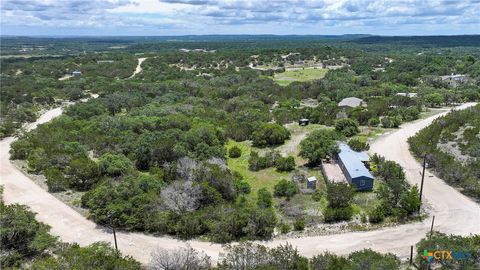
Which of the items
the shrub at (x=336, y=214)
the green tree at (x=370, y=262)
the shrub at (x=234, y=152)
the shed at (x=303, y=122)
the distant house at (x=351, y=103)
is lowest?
the shrub at (x=336, y=214)

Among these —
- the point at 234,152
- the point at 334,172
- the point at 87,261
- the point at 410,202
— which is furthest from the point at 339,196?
the point at 87,261

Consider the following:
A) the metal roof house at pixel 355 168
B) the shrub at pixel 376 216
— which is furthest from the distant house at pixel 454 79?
the shrub at pixel 376 216

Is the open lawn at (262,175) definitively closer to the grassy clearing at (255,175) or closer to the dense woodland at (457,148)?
the grassy clearing at (255,175)

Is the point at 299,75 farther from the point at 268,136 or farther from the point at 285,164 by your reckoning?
the point at 285,164

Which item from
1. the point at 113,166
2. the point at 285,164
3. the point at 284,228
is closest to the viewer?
the point at 284,228

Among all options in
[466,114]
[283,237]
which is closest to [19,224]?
[283,237]

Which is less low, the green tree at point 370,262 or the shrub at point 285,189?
the green tree at point 370,262

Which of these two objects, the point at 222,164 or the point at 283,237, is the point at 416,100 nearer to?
the point at 222,164
